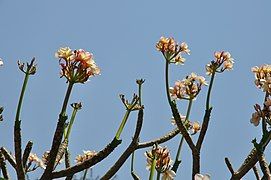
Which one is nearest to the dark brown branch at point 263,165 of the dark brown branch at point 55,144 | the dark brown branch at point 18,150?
the dark brown branch at point 55,144

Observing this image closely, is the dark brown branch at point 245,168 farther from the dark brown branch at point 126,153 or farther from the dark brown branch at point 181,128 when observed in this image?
the dark brown branch at point 126,153

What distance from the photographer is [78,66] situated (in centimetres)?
232

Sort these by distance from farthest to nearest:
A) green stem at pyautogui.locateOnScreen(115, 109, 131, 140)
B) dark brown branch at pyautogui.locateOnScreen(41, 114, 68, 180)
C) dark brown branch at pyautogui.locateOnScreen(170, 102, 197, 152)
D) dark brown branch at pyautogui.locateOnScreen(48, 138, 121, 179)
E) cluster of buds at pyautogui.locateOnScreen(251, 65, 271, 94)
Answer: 1. cluster of buds at pyautogui.locateOnScreen(251, 65, 271, 94)
2. dark brown branch at pyautogui.locateOnScreen(170, 102, 197, 152)
3. green stem at pyautogui.locateOnScreen(115, 109, 131, 140)
4. dark brown branch at pyautogui.locateOnScreen(48, 138, 121, 179)
5. dark brown branch at pyautogui.locateOnScreen(41, 114, 68, 180)

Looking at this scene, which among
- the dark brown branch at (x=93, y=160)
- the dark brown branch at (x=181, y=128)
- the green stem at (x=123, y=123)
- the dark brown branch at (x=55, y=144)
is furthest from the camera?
the dark brown branch at (x=181, y=128)

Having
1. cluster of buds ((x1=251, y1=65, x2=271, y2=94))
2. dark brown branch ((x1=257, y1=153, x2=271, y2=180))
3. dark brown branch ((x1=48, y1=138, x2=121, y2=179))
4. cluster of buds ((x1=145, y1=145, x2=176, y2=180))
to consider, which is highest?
cluster of buds ((x1=251, y1=65, x2=271, y2=94))

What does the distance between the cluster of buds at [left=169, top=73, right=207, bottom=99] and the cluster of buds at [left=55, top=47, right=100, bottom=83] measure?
0.83 m

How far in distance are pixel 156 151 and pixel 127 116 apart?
18.3 inches

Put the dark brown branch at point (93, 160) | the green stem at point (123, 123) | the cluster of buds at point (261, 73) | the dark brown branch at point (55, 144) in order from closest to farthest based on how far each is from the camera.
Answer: the dark brown branch at point (55, 144), the dark brown branch at point (93, 160), the green stem at point (123, 123), the cluster of buds at point (261, 73)

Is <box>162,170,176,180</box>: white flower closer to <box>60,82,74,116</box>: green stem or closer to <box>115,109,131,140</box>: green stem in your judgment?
<box>115,109,131,140</box>: green stem

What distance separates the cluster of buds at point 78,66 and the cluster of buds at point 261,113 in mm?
796

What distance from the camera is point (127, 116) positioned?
265 centimetres

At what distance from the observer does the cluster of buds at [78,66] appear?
2.29 m

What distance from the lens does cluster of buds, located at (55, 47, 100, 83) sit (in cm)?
229

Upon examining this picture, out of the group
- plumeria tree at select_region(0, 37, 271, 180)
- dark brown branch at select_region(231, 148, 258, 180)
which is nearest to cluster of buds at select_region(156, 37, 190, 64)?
plumeria tree at select_region(0, 37, 271, 180)
